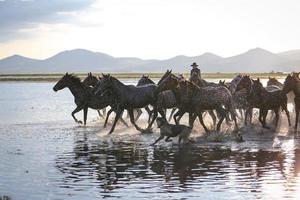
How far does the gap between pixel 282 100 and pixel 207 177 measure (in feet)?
39.9

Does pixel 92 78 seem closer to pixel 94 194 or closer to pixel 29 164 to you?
pixel 29 164

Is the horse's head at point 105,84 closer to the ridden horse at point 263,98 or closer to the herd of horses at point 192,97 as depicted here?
the herd of horses at point 192,97

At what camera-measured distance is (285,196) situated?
43.7ft

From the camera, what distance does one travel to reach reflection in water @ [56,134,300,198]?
14.1 metres

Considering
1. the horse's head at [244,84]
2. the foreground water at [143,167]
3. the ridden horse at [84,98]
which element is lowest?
the foreground water at [143,167]

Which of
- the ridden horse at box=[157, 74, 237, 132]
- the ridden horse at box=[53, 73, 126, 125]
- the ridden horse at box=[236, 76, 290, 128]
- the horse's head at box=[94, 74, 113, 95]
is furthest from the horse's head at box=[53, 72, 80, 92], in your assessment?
the ridden horse at box=[236, 76, 290, 128]

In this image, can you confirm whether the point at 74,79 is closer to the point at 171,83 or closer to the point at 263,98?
the point at 171,83

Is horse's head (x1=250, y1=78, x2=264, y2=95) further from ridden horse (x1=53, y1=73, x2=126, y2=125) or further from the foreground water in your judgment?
ridden horse (x1=53, y1=73, x2=126, y2=125)

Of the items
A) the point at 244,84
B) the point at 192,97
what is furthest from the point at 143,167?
the point at 244,84

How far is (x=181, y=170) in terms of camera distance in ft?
54.8

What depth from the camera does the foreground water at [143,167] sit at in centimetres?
1388

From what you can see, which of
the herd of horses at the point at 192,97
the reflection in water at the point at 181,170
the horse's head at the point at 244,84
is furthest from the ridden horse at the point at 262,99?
the reflection in water at the point at 181,170

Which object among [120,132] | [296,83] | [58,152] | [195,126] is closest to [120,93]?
[120,132]

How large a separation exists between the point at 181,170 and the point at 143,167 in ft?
3.86
